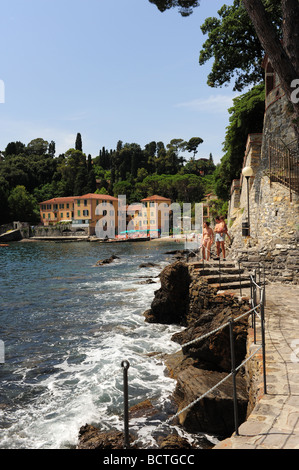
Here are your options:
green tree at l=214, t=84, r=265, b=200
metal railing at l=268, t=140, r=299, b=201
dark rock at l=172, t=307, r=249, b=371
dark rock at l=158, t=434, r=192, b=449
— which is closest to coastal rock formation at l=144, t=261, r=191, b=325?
dark rock at l=172, t=307, r=249, b=371

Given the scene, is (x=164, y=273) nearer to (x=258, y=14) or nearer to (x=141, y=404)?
(x=141, y=404)

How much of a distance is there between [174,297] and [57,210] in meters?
75.6

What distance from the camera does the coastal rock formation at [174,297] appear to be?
482 inches

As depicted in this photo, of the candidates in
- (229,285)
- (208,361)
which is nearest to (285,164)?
(229,285)

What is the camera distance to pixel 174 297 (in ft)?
40.2

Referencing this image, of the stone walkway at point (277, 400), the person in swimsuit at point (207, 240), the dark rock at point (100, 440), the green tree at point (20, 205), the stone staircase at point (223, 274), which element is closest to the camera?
the stone walkway at point (277, 400)

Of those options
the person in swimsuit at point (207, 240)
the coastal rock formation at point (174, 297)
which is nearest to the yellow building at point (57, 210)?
the person in swimsuit at point (207, 240)

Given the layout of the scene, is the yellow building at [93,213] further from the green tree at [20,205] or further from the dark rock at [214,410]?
the dark rock at [214,410]

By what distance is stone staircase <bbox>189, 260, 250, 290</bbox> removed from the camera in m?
10.6

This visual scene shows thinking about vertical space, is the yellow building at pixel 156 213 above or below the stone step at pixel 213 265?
above

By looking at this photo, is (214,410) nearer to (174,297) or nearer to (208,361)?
(208,361)

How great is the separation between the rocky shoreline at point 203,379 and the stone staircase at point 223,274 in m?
0.28

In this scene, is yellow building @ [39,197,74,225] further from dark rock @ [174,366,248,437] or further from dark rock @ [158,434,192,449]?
dark rock @ [158,434,192,449]

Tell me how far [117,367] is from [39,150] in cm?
11325
